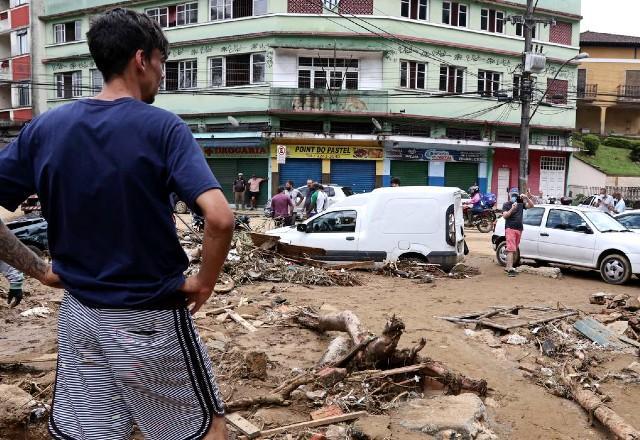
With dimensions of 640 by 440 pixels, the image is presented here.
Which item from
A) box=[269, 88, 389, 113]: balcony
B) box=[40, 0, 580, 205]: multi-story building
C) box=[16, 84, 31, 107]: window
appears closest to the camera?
box=[269, 88, 389, 113]: balcony

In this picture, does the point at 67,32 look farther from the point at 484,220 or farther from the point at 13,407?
the point at 13,407

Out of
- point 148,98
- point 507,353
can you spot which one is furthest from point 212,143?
point 148,98

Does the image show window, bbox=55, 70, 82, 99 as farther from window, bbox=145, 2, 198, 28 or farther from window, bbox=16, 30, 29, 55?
window, bbox=145, 2, 198, 28

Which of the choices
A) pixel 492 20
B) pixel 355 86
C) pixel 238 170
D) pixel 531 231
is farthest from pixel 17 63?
pixel 531 231

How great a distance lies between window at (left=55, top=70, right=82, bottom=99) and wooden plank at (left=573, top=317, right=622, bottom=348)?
34.6 m

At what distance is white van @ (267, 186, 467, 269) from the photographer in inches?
501

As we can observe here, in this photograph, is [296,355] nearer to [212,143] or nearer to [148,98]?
[148,98]

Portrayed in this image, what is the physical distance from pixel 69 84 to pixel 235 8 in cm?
1230

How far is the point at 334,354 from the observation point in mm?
5637

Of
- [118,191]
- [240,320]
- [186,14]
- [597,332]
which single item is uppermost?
[186,14]

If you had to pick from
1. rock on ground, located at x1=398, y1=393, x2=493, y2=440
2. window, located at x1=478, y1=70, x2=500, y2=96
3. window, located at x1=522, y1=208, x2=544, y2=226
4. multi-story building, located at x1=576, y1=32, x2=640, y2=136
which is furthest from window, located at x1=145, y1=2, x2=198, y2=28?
multi-story building, located at x1=576, y1=32, x2=640, y2=136

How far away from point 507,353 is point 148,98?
20.5 ft

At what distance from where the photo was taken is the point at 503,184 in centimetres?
3547

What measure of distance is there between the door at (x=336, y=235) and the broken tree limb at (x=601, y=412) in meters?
6.93
